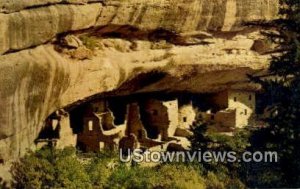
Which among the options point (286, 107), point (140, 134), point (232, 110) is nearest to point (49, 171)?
point (140, 134)

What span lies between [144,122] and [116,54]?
8.04 ft

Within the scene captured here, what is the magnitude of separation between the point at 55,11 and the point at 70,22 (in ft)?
1.39

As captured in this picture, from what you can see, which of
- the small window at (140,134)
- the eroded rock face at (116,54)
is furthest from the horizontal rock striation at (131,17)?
the small window at (140,134)

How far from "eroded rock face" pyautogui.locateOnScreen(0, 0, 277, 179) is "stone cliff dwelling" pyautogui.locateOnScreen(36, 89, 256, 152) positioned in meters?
0.37

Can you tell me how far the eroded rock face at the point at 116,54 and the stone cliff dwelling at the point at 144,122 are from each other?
14.4 inches

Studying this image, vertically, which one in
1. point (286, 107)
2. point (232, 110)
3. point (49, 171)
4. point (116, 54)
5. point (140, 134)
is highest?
point (116, 54)

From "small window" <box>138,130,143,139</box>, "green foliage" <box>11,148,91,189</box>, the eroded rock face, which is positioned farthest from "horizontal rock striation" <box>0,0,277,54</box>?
"small window" <box>138,130,143,139</box>

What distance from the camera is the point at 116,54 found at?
13.5 metres

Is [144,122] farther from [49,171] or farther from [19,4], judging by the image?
[19,4]

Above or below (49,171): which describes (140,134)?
above

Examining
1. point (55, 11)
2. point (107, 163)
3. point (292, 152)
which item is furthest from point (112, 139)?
point (292, 152)

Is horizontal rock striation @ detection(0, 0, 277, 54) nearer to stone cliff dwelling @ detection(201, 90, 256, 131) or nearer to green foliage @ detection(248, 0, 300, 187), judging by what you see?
stone cliff dwelling @ detection(201, 90, 256, 131)

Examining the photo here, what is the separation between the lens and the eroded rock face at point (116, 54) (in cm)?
Answer: 1141

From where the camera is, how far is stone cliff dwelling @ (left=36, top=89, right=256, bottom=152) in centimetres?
1384
